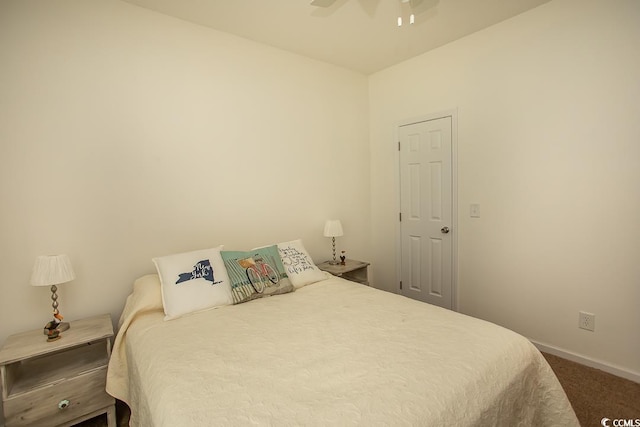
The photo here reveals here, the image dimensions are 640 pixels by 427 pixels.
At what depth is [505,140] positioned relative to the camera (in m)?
2.49

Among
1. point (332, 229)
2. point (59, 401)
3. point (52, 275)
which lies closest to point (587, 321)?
point (332, 229)

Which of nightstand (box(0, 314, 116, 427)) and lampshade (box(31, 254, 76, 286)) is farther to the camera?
lampshade (box(31, 254, 76, 286))

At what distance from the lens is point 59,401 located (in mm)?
1533

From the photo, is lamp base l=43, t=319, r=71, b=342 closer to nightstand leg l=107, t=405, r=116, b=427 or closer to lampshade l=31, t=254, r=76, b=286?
lampshade l=31, t=254, r=76, b=286

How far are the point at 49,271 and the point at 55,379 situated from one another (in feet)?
1.84

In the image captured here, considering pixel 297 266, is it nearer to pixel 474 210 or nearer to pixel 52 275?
pixel 52 275

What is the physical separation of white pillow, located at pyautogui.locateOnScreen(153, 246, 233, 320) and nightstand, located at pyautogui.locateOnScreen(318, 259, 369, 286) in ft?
3.56

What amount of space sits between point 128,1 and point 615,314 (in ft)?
12.9

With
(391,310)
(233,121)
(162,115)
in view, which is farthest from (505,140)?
(162,115)

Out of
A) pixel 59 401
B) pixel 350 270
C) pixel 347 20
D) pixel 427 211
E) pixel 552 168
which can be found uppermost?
pixel 347 20

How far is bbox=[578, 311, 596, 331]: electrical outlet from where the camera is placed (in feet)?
7.08

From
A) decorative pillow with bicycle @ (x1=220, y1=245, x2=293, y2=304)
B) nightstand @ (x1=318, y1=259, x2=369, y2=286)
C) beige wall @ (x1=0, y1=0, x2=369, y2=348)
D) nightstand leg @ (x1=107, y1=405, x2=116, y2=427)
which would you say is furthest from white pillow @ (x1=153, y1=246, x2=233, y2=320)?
nightstand @ (x1=318, y1=259, x2=369, y2=286)

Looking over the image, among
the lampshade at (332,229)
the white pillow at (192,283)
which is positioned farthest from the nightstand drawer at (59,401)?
the lampshade at (332,229)

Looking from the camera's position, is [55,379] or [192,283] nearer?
[55,379]
